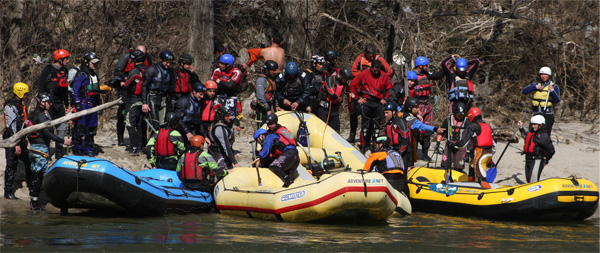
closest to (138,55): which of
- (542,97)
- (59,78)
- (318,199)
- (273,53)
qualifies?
(59,78)

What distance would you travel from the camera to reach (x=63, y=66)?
11789 mm

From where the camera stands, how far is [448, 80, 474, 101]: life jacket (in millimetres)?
12312

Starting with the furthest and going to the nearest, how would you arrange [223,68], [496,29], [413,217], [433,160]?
[496,29], [433,160], [223,68], [413,217]

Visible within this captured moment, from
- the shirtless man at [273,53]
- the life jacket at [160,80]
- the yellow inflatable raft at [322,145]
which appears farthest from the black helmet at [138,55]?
the yellow inflatable raft at [322,145]

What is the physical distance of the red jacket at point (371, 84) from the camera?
12.7 meters

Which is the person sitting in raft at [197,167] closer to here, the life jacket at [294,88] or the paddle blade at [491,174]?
the life jacket at [294,88]

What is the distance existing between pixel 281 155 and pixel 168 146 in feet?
5.10

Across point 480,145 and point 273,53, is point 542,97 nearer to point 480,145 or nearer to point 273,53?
point 480,145

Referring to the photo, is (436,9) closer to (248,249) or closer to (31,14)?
(31,14)

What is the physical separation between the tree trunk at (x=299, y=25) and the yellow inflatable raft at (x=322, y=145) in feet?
14.1

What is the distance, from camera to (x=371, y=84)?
12.7 metres

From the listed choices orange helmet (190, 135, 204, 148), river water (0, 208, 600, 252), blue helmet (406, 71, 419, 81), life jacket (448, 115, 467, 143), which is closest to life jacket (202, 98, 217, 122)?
orange helmet (190, 135, 204, 148)

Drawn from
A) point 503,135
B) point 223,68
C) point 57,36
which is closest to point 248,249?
point 223,68

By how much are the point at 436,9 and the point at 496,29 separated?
61.7 inches
